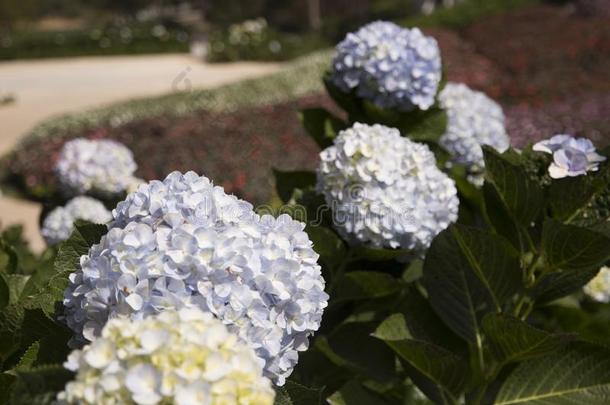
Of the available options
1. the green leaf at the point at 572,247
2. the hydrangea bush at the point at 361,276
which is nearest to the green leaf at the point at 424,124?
the hydrangea bush at the point at 361,276

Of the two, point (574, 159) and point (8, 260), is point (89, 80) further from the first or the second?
point (574, 159)

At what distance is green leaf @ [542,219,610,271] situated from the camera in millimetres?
1504

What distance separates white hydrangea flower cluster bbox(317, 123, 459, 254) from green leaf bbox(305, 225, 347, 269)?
0.05m

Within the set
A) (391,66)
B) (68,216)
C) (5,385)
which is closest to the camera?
(5,385)

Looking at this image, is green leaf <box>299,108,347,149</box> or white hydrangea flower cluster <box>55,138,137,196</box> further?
white hydrangea flower cluster <box>55,138,137,196</box>

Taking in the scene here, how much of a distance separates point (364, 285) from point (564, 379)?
0.46 metres

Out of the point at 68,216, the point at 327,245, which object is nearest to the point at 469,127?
the point at 327,245

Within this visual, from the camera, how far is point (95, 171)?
286 cm

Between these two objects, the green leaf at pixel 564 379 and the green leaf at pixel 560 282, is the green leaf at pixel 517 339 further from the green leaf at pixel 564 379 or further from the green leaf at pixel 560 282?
the green leaf at pixel 560 282

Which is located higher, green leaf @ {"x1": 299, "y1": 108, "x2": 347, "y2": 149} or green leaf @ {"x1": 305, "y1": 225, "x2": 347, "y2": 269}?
green leaf @ {"x1": 305, "y1": 225, "x2": 347, "y2": 269}

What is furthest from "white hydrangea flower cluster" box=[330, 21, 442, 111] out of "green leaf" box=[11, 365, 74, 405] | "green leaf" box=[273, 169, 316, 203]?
"green leaf" box=[11, 365, 74, 405]

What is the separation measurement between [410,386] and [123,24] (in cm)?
2588

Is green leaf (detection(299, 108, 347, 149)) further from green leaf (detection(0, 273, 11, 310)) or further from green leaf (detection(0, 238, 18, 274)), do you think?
green leaf (detection(0, 273, 11, 310))

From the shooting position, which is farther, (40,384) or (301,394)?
(301,394)
